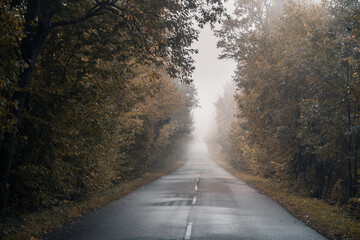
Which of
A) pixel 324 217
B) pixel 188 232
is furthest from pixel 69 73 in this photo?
pixel 324 217

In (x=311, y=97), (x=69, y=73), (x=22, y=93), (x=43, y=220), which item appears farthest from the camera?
(x=311, y=97)

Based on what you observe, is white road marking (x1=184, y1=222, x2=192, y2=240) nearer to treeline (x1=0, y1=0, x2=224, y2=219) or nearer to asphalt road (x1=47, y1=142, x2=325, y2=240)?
asphalt road (x1=47, y1=142, x2=325, y2=240)

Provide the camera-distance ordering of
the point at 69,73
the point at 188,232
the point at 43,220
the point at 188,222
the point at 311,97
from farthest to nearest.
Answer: the point at 311,97 → the point at 69,73 → the point at 188,222 → the point at 43,220 → the point at 188,232

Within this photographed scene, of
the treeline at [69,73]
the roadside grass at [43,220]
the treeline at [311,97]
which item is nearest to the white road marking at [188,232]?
the roadside grass at [43,220]

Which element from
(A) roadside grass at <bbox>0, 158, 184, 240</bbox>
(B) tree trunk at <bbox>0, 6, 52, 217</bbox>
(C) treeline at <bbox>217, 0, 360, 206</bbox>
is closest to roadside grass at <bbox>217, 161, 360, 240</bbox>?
(C) treeline at <bbox>217, 0, 360, 206</bbox>

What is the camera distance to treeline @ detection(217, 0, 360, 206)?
39.5ft

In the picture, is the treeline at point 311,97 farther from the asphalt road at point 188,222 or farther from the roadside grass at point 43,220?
the roadside grass at point 43,220

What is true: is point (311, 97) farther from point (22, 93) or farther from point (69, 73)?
point (22, 93)

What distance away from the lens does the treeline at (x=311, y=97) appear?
12039 mm

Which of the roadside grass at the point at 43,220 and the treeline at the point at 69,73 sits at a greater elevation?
the treeline at the point at 69,73

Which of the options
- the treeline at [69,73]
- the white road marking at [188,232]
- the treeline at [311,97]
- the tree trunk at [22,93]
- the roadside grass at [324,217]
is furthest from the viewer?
the treeline at [311,97]

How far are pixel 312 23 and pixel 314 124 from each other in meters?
4.68

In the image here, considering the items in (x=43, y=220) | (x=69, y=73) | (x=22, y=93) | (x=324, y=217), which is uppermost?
(x=69, y=73)

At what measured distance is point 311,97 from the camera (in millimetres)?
15789
